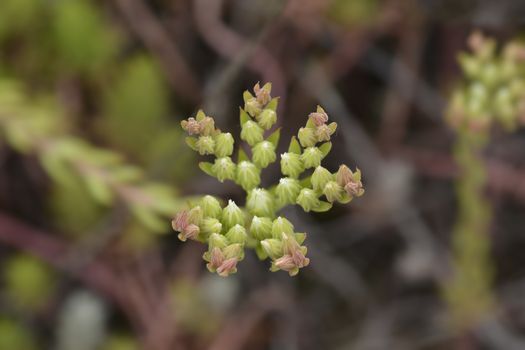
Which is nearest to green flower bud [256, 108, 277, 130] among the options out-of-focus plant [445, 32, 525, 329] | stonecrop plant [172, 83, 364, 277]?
stonecrop plant [172, 83, 364, 277]

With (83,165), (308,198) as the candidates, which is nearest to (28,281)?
(83,165)

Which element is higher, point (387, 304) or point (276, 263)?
point (387, 304)

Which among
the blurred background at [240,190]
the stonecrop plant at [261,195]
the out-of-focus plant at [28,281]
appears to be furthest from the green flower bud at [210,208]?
the out-of-focus plant at [28,281]

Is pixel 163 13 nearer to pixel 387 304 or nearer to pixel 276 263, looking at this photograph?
pixel 387 304

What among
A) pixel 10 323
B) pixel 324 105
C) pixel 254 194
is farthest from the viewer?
pixel 324 105

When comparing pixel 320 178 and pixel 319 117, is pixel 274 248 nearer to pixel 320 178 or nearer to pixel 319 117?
pixel 320 178

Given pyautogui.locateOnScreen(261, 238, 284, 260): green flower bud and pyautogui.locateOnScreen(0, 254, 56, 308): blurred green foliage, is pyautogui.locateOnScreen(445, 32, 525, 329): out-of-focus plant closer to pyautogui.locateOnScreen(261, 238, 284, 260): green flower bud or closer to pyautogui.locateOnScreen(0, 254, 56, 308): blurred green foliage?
pyautogui.locateOnScreen(261, 238, 284, 260): green flower bud

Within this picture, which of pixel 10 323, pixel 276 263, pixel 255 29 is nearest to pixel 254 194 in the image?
pixel 276 263
